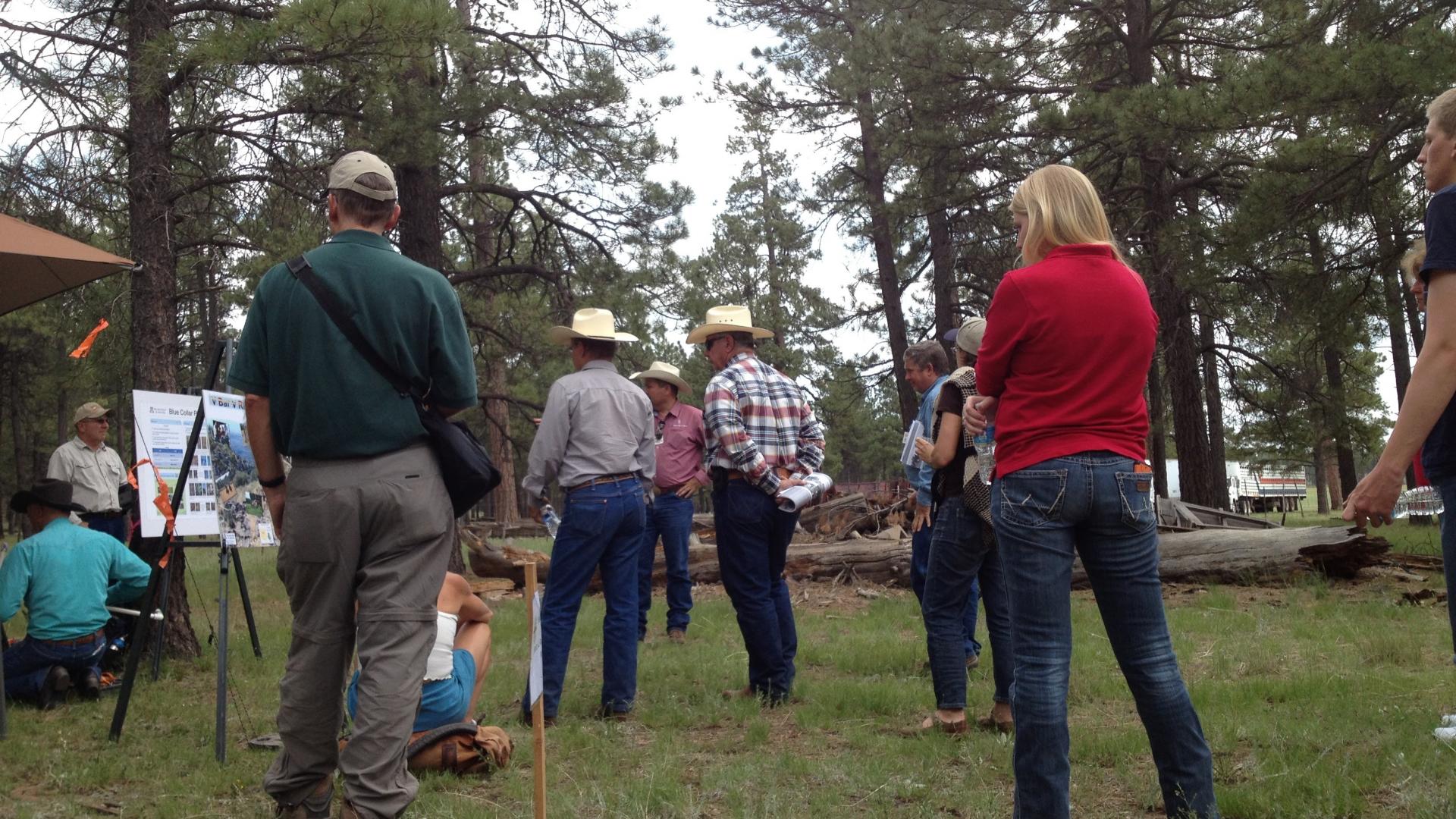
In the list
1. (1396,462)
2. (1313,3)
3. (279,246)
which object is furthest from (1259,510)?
(1396,462)

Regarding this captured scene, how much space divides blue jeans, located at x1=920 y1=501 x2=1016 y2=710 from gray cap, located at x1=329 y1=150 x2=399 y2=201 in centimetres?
275

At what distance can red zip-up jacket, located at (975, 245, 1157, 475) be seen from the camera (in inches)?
124

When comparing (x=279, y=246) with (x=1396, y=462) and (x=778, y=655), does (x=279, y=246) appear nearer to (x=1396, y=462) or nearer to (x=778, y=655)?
(x=778, y=655)

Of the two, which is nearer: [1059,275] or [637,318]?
[1059,275]

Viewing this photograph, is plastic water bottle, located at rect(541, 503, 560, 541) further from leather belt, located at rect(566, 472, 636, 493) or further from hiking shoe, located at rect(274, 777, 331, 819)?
hiking shoe, located at rect(274, 777, 331, 819)

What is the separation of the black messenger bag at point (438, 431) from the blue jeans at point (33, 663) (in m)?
4.11

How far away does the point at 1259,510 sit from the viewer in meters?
42.4

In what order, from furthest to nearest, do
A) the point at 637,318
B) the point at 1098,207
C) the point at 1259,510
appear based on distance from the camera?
the point at 1259,510
the point at 637,318
the point at 1098,207

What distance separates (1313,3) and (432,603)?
1161cm

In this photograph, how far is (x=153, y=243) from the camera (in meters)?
8.24

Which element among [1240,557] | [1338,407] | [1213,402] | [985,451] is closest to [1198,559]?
[1240,557]

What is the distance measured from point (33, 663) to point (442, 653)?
3428mm

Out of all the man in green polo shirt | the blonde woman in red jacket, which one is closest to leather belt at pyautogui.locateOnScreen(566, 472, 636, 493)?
the man in green polo shirt

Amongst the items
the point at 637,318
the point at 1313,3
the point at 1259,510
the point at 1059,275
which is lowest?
the point at 1259,510
